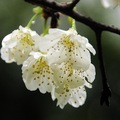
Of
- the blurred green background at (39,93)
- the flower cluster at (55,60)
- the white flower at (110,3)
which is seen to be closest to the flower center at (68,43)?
the flower cluster at (55,60)

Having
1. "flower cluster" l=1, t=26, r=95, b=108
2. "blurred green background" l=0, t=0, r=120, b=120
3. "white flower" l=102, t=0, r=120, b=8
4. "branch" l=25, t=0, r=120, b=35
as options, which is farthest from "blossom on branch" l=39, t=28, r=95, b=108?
"blurred green background" l=0, t=0, r=120, b=120

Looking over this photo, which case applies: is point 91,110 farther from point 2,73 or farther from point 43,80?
point 43,80

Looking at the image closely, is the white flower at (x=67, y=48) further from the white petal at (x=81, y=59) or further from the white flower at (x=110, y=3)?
the white flower at (x=110, y=3)

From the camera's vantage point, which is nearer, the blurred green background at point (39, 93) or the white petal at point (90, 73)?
the white petal at point (90, 73)

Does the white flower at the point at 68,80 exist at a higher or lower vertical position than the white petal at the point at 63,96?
higher

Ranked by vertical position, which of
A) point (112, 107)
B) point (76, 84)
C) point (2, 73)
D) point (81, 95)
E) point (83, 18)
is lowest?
point (112, 107)

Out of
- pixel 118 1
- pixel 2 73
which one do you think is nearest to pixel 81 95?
pixel 118 1

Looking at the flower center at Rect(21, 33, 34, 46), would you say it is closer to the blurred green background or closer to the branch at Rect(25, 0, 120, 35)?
the branch at Rect(25, 0, 120, 35)
